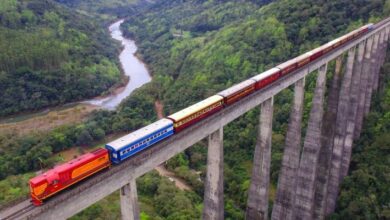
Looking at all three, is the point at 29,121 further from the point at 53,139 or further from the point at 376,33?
the point at 376,33

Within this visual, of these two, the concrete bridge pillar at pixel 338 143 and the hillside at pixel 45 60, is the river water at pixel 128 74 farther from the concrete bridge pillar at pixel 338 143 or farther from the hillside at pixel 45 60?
the concrete bridge pillar at pixel 338 143

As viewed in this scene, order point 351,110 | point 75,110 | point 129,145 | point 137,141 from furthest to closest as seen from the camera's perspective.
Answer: point 75,110, point 351,110, point 137,141, point 129,145

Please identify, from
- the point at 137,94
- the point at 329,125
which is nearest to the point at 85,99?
the point at 137,94

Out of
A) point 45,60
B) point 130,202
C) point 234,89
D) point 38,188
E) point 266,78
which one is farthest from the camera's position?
point 45,60

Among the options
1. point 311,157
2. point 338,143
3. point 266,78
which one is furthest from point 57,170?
point 338,143

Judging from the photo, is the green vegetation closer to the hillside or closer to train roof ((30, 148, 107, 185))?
train roof ((30, 148, 107, 185))

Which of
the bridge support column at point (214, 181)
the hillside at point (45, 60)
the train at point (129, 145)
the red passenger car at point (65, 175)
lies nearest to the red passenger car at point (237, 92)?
the train at point (129, 145)

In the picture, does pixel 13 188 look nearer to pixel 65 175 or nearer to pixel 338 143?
pixel 65 175
